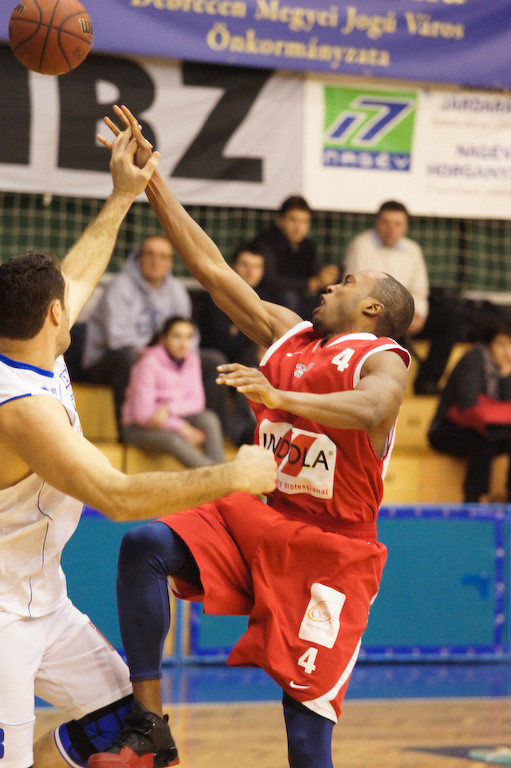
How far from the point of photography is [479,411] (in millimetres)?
8250

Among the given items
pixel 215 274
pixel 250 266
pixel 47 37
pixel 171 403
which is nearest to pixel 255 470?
pixel 215 274

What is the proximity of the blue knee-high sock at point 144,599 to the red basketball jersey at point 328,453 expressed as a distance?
51 centimetres

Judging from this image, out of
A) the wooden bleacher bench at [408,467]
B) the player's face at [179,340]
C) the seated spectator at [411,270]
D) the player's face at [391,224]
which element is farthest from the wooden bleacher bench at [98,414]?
the player's face at [391,224]

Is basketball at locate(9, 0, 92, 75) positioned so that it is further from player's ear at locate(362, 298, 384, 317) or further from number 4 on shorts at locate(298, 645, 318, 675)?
number 4 on shorts at locate(298, 645, 318, 675)

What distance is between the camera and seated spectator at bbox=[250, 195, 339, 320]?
28.3ft

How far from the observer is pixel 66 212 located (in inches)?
379

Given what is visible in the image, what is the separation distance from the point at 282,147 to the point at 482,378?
2676 millimetres

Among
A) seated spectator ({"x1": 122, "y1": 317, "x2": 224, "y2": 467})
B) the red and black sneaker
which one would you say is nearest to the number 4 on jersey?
the red and black sneaker

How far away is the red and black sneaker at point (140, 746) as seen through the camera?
3.46 metres

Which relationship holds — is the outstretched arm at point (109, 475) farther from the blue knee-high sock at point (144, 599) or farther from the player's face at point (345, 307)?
the player's face at point (345, 307)

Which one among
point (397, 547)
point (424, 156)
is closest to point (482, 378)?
point (397, 547)

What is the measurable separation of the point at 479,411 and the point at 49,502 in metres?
5.33

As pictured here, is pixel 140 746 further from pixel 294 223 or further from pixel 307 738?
pixel 294 223

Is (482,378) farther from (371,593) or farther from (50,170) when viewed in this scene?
(371,593)
